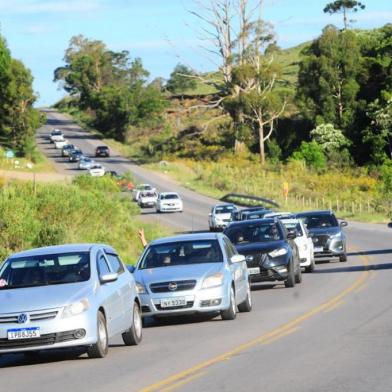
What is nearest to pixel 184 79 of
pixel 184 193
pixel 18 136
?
pixel 18 136

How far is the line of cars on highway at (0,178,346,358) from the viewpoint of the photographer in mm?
14281

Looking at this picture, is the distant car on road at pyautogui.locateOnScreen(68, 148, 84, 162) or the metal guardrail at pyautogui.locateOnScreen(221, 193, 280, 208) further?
the distant car on road at pyautogui.locateOnScreen(68, 148, 84, 162)

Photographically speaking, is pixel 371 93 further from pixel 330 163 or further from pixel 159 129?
pixel 159 129

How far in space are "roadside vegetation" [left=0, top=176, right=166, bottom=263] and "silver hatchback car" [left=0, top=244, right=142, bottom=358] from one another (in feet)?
44.4

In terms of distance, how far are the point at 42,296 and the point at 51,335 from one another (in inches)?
23.1

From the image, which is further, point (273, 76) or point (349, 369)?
point (273, 76)

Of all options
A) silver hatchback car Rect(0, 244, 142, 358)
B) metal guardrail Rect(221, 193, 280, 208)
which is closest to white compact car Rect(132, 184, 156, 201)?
metal guardrail Rect(221, 193, 280, 208)

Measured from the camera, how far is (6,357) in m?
16.4

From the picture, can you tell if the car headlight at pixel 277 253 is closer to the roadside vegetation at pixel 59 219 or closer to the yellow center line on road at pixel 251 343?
the yellow center line on road at pixel 251 343

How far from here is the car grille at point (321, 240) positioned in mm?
35188

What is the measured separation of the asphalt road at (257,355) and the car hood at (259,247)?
1716mm

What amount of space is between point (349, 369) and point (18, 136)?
9344 centimetres

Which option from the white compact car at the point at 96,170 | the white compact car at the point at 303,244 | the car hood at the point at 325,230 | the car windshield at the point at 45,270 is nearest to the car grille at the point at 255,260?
the white compact car at the point at 303,244

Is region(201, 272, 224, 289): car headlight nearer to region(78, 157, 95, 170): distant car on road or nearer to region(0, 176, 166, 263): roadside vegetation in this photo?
region(0, 176, 166, 263): roadside vegetation
